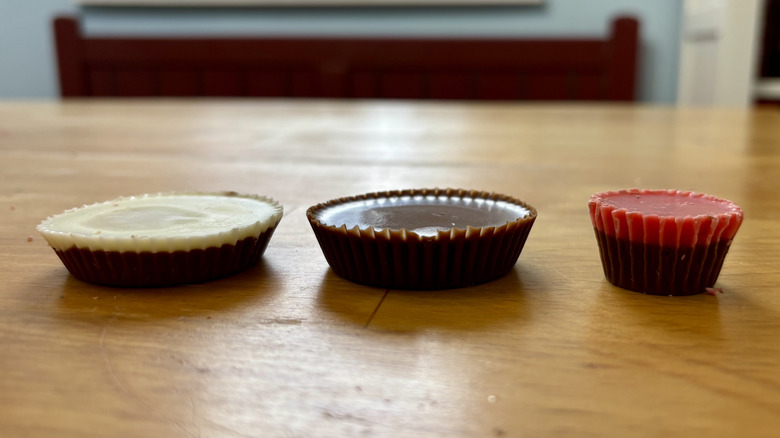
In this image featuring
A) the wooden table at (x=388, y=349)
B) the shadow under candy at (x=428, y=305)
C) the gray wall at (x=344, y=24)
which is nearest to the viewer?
the wooden table at (x=388, y=349)

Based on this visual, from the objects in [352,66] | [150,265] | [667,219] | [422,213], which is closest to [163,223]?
[150,265]

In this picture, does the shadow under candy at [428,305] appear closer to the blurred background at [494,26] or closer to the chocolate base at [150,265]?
the chocolate base at [150,265]

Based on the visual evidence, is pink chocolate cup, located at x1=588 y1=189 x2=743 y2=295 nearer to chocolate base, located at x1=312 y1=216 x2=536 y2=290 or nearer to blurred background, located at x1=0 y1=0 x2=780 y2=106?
chocolate base, located at x1=312 y1=216 x2=536 y2=290

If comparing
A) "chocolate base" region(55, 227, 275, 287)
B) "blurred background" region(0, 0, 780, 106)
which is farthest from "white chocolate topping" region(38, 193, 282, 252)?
"blurred background" region(0, 0, 780, 106)

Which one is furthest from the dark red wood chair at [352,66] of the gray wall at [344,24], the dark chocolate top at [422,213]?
the dark chocolate top at [422,213]

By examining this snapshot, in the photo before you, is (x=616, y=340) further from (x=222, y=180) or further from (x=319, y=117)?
(x=319, y=117)

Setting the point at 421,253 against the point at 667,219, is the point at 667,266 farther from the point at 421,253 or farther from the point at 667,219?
the point at 421,253
